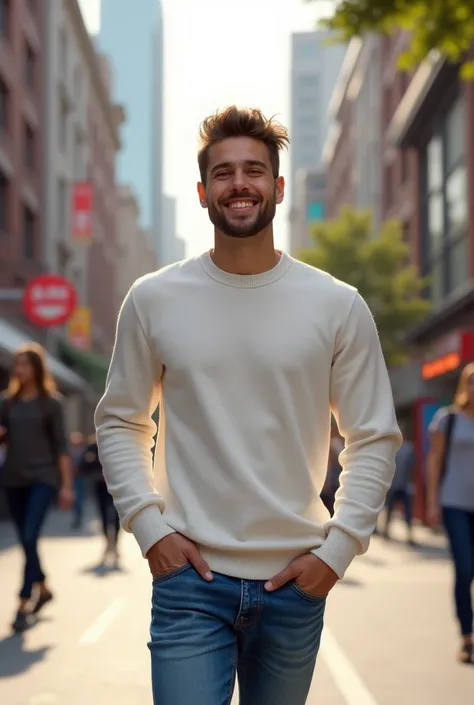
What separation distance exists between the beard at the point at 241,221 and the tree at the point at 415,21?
764 centimetres

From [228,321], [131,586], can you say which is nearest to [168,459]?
[228,321]

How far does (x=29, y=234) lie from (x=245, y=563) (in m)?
37.6

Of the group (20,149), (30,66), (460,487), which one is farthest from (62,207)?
(460,487)

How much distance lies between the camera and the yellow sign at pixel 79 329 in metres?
48.6

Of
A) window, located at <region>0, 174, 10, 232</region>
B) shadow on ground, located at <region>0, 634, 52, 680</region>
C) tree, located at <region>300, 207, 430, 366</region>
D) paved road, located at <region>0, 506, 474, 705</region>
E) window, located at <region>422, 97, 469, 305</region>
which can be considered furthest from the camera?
tree, located at <region>300, 207, 430, 366</region>

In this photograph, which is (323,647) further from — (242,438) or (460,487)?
(242,438)

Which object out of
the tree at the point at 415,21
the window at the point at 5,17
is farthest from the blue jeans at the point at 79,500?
the window at the point at 5,17

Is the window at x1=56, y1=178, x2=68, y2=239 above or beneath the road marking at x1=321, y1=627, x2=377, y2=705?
above

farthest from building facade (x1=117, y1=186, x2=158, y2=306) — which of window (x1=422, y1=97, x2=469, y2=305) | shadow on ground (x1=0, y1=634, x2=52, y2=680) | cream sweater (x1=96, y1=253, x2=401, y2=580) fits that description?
cream sweater (x1=96, y1=253, x2=401, y2=580)

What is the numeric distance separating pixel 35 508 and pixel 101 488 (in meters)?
5.81

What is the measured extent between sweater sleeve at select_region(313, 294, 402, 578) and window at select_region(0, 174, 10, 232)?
3262cm

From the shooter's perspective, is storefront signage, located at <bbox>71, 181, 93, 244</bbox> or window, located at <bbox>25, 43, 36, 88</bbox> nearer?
window, located at <bbox>25, 43, 36, 88</bbox>

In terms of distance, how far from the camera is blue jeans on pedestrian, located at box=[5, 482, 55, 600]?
9.02m

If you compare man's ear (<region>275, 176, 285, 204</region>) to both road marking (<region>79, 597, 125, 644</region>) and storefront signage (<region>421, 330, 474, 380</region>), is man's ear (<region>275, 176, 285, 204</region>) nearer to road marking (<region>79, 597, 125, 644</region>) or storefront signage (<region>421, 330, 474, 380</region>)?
road marking (<region>79, 597, 125, 644</region>)
